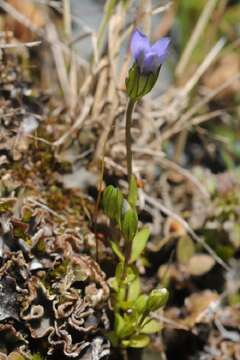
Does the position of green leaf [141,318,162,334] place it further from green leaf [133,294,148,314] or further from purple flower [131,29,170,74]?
purple flower [131,29,170,74]

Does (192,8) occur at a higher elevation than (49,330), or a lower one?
higher

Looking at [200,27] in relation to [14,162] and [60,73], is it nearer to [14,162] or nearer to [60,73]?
[60,73]

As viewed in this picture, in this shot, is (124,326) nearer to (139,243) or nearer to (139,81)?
(139,243)

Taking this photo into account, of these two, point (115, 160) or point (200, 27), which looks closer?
point (115, 160)

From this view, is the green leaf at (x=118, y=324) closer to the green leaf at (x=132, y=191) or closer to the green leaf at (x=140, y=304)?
the green leaf at (x=140, y=304)

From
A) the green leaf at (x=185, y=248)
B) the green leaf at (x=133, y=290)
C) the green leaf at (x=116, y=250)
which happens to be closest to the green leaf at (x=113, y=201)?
the green leaf at (x=116, y=250)

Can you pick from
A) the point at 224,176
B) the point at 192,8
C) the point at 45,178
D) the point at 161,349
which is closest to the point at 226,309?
the point at 161,349

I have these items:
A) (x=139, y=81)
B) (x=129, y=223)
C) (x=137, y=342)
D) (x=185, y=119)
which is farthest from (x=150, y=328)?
(x=185, y=119)

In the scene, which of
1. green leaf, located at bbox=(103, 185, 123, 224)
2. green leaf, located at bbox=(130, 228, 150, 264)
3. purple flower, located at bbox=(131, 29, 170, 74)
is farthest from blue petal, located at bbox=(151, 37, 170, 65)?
green leaf, located at bbox=(130, 228, 150, 264)
